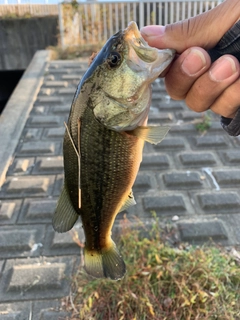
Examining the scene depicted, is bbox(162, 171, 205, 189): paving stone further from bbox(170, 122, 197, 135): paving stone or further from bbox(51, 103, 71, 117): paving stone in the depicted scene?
bbox(51, 103, 71, 117): paving stone

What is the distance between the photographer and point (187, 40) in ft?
5.00

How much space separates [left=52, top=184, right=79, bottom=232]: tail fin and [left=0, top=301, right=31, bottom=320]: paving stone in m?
1.10

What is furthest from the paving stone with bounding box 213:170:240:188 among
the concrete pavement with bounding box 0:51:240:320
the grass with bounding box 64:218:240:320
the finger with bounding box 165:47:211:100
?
the finger with bounding box 165:47:211:100

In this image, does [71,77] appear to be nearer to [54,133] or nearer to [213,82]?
[54,133]

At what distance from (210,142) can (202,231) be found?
152 centimetres

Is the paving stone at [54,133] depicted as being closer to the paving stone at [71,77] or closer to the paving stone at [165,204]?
the paving stone at [165,204]

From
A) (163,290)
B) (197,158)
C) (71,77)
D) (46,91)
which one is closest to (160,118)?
(197,158)

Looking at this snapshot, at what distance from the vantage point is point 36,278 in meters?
2.41

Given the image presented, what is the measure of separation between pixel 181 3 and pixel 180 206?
24.6 ft

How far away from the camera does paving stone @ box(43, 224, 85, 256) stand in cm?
263

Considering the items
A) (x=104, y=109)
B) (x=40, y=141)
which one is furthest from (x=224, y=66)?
(x=40, y=141)

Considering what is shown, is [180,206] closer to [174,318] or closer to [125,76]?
[174,318]

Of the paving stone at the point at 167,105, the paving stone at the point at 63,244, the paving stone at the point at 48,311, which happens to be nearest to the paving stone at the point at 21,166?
the paving stone at the point at 63,244

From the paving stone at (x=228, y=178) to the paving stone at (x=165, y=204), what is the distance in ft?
1.68
